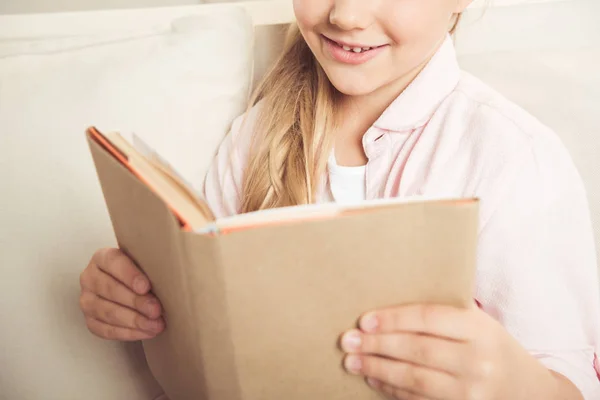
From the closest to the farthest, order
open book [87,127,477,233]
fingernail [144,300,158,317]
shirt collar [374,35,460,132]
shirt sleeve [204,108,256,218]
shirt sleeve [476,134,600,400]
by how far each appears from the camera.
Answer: open book [87,127,477,233] < fingernail [144,300,158,317] < shirt sleeve [476,134,600,400] < shirt collar [374,35,460,132] < shirt sleeve [204,108,256,218]

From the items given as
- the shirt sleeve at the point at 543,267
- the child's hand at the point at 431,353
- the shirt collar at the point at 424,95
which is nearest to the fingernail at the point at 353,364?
the child's hand at the point at 431,353

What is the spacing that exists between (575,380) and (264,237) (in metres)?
0.44

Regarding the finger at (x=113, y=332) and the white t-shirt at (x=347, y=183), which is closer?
the finger at (x=113, y=332)

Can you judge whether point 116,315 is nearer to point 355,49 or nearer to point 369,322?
point 369,322

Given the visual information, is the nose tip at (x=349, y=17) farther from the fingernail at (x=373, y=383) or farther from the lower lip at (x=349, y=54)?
the fingernail at (x=373, y=383)

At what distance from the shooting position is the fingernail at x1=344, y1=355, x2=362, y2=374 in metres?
0.43

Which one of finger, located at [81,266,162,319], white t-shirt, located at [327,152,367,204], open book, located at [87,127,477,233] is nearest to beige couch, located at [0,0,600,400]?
finger, located at [81,266,162,319]

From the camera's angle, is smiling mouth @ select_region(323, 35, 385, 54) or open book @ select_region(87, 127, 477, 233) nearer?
open book @ select_region(87, 127, 477, 233)

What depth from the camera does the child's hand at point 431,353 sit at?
421mm

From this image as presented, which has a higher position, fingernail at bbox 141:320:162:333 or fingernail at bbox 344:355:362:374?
fingernail at bbox 141:320:162:333

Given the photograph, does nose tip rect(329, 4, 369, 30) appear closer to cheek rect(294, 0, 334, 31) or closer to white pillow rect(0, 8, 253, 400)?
cheek rect(294, 0, 334, 31)

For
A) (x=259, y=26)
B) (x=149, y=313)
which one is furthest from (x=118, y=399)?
(x=259, y=26)

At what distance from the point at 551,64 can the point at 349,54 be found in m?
0.32

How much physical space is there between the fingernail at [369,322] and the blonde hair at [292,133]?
0.36 m
